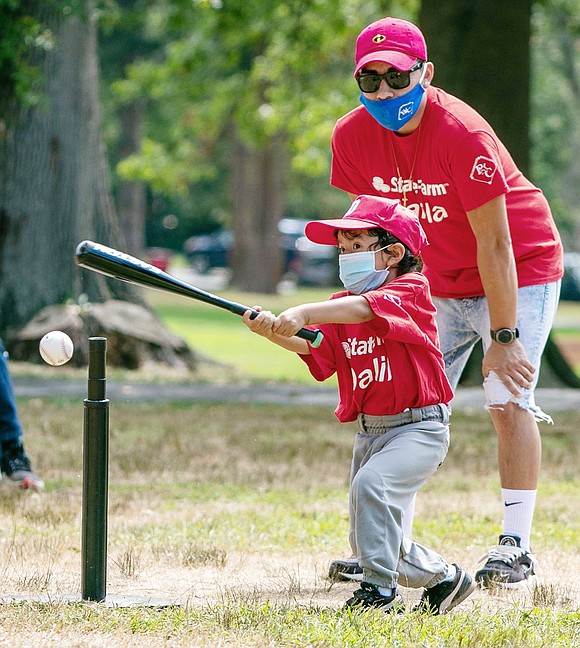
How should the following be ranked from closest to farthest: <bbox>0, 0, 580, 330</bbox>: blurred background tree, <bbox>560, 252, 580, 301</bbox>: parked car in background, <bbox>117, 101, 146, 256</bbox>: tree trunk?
<bbox>0, 0, 580, 330</bbox>: blurred background tree < <bbox>117, 101, 146, 256</bbox>: tree trunk < <bbox>560, 252, 580, 301</bbox>: parked car in background

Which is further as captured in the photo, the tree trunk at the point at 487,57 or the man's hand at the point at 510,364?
the tree trunk at the point at 487,57

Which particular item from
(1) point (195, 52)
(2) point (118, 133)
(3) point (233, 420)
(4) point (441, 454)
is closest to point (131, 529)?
(4) point (441, 454)

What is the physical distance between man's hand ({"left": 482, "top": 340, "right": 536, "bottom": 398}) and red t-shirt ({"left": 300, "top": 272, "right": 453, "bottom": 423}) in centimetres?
54

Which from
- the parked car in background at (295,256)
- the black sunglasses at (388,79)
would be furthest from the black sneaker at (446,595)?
the parked car in background at (295,256)

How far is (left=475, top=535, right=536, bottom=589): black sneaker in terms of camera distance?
471cm

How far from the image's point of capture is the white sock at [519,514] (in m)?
5.02

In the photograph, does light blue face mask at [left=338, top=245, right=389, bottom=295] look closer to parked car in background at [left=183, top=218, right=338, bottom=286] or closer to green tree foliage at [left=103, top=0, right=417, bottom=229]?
green tree foliage at [left=103, top=0, right=417, bottom=229]

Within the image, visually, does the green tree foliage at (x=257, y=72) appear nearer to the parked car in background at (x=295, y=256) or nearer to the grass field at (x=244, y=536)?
the grass field at (x=244, y=536)

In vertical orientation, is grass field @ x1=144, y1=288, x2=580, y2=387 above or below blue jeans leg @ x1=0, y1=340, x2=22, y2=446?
above

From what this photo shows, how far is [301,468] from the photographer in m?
7.64

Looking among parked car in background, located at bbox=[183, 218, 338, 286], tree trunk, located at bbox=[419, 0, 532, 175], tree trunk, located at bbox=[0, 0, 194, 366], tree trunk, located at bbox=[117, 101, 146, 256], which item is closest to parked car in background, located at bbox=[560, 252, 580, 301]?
parked car in background, located at bbox=[183, 218, 338, 286]

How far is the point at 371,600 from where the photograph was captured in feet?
13.5

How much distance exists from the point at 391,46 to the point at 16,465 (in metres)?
3.22

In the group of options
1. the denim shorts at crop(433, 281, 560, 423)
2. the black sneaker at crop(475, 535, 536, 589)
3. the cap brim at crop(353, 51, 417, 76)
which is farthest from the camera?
the denim shorts at crop(433, 281, 560, 423)
